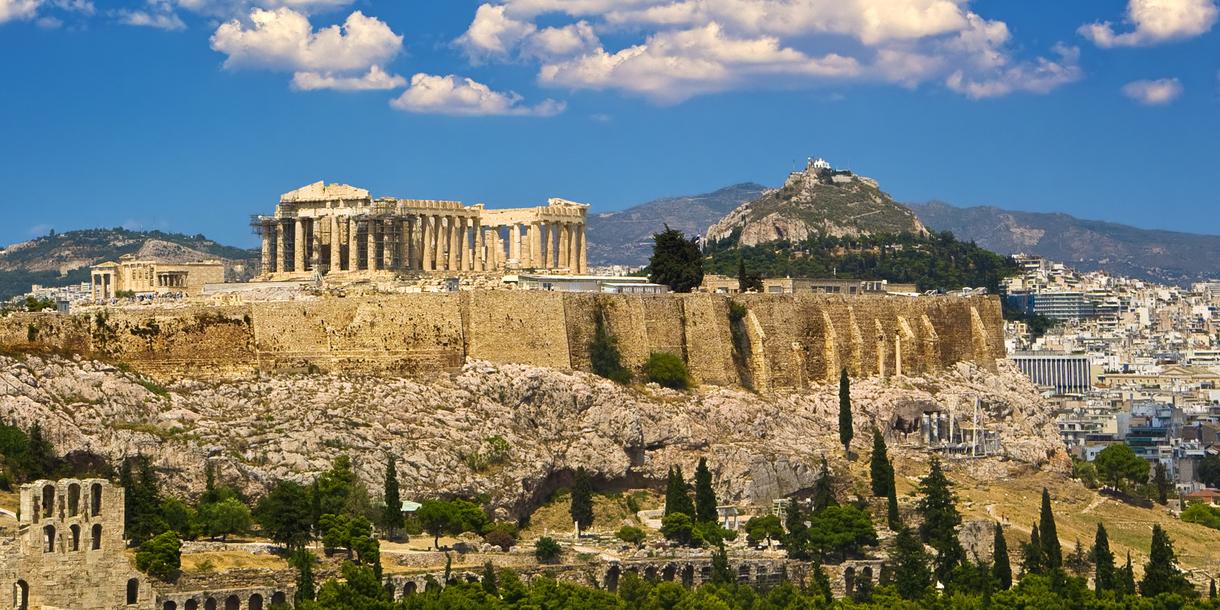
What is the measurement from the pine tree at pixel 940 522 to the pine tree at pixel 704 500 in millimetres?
7994

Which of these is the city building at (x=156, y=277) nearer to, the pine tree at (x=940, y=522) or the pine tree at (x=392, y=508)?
the pine tree at (x=392, y=508)

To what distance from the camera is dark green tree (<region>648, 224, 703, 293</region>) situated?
336 feet

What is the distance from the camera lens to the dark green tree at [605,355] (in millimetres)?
91312

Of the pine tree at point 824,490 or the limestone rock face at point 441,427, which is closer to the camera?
the limestone rock face at point 441,427

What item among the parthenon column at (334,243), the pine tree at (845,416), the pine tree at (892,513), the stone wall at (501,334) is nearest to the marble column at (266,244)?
the parthenon column at (334,243)

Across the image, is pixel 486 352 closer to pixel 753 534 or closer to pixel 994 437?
pixel 753 534

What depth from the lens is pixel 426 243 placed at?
3851 inches

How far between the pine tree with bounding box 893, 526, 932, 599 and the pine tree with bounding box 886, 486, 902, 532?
2006 mm

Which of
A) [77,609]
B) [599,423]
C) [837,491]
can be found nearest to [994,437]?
[837,491]

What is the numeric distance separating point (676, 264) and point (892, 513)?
2148cm

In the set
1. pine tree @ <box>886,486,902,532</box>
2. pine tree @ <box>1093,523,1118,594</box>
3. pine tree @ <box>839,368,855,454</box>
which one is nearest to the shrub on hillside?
pine tree @ <box>839,368,855,454</box>

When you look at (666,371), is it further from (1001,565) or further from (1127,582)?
(1127,582)

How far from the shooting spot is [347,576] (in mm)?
67250

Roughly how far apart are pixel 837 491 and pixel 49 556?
3610 centimetres
